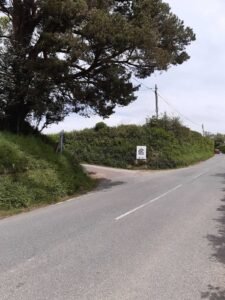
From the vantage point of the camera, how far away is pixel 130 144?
3875cm

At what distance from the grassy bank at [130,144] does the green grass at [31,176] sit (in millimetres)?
16554

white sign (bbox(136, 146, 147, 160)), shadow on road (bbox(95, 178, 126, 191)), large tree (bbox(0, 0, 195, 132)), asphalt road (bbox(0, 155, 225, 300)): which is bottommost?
asphalt road (bbox(0, 155, 225, 300))

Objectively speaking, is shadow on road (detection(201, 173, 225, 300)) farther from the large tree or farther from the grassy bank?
the grassy bank

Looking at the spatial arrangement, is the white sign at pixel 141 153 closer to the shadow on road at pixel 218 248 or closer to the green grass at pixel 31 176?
the green grass at pixel 31 176

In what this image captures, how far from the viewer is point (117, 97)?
22.2 meters

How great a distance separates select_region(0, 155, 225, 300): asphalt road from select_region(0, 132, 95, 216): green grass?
1.13m

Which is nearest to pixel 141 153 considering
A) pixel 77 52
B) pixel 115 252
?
pixel 77 52

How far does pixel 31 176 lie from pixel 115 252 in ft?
30.4

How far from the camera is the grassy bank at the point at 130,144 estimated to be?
3759 centimetres

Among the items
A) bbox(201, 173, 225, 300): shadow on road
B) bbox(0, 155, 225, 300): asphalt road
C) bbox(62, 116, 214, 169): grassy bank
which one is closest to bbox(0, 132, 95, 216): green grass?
bbox(0, 155, 225, 300): asphalt road

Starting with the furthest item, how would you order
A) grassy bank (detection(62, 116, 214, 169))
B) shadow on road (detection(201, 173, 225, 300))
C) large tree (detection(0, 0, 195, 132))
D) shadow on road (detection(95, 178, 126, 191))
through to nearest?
grassy bank (detection(62, 116, 214, 169)), shadow on road (detection(95, 178, 126, 191)), large tree (detection(0, 0, 195, 132)), shadow on road (detection(201, 173, 225, 300))

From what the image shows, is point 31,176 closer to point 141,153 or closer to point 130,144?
point 141,153


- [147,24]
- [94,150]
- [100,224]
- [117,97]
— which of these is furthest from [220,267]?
[94,150]

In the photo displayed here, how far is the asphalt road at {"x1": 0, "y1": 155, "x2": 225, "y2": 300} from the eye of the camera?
5.74 m
